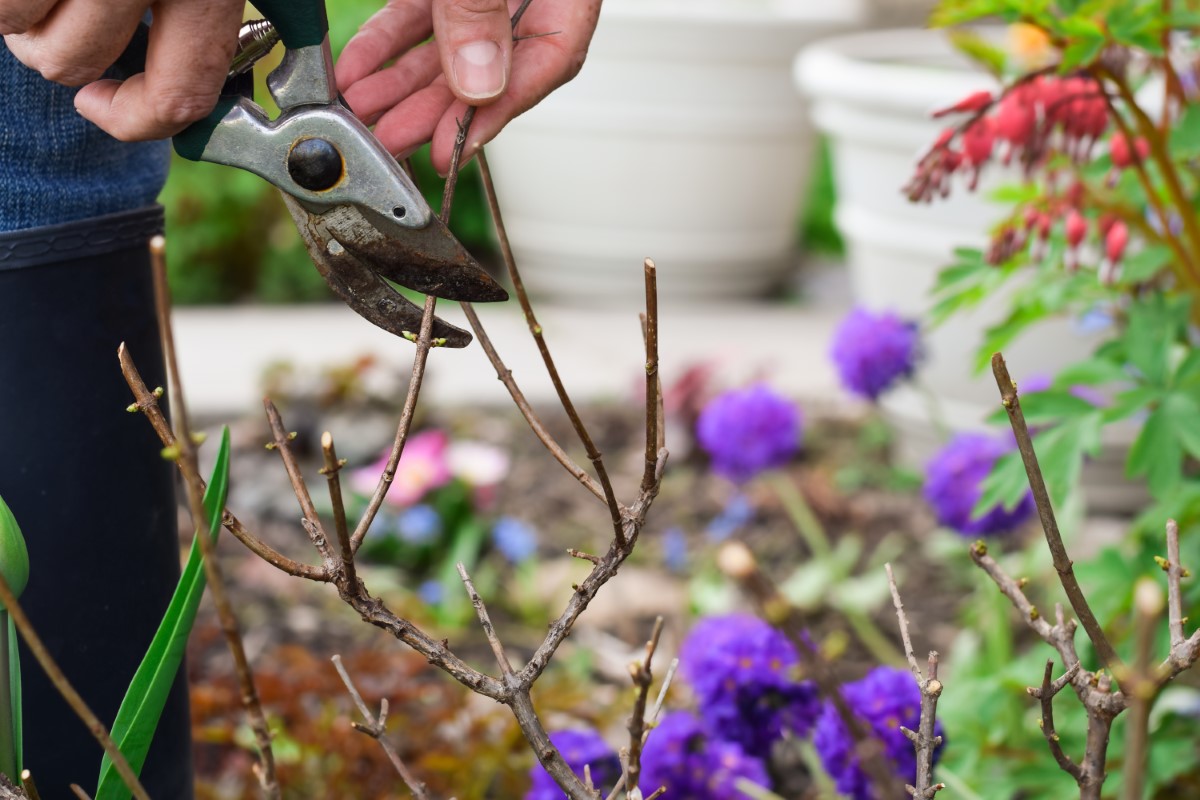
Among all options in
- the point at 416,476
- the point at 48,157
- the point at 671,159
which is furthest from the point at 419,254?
the point at 671,159

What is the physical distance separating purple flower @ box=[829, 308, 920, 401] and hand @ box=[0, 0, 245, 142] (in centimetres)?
150

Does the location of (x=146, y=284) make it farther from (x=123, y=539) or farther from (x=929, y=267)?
(x=929, y=267)

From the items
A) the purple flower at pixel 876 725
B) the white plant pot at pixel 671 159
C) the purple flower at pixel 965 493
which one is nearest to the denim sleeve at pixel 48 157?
the purple flower at pixel 876 725

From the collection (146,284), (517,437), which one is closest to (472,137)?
(146,284)

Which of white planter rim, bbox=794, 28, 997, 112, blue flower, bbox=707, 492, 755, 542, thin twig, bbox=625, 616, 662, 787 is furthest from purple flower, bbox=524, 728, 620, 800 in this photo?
white planter rim, bbox=794, 28, 997, 112

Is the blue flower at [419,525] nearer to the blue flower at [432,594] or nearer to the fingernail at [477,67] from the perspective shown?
the blue flower at [432,594]

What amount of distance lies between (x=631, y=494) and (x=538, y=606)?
56cm

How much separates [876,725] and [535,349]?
2839 mm

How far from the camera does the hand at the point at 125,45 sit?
2.41 ft

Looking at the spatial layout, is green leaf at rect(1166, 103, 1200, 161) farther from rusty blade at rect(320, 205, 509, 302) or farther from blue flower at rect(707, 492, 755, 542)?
blue flower at rect(707, 492, 755, 542)

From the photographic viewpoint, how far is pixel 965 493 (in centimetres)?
184

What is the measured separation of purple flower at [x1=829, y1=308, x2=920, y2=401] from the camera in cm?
212

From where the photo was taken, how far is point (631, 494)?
291cm

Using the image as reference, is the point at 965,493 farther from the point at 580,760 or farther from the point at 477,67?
the point at 477,67
